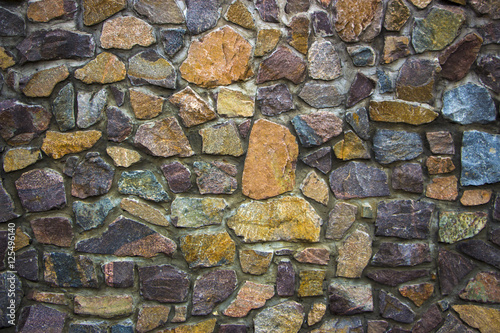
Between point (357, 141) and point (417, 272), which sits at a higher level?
point (357, 141)

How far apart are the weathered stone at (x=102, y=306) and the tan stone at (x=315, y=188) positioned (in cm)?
99

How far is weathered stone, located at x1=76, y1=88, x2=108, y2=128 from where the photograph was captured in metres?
1.65

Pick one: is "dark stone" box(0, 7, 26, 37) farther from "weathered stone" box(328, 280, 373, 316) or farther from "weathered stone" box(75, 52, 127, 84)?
"weathered stone" box(328, 280, 373, 316)

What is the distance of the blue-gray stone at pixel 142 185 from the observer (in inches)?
65.6

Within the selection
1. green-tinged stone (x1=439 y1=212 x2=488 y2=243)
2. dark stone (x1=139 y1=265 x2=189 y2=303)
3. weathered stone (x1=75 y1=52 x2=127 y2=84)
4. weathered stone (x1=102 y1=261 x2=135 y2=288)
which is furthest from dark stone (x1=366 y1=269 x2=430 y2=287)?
weathered stone (x1=75 y1=52 x2=127 y2=84)

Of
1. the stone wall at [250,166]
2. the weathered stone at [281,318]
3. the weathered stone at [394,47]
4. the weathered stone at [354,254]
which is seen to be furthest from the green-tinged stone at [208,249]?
the weathered stone at [394,47]

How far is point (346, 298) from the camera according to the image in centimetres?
178

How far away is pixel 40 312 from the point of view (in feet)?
5.40

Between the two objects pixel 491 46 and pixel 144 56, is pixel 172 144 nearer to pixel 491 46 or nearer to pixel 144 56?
pixel 144 56

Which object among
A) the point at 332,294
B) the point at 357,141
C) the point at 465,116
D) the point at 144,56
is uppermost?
the point at 144,56

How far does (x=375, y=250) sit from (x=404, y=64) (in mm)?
922

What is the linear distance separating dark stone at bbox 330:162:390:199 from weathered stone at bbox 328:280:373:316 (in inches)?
17.1

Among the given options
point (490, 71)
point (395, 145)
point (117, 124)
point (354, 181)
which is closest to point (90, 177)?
point (117, 124)

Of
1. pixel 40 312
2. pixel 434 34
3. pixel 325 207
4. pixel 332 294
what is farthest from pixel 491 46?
pixel 40 312
